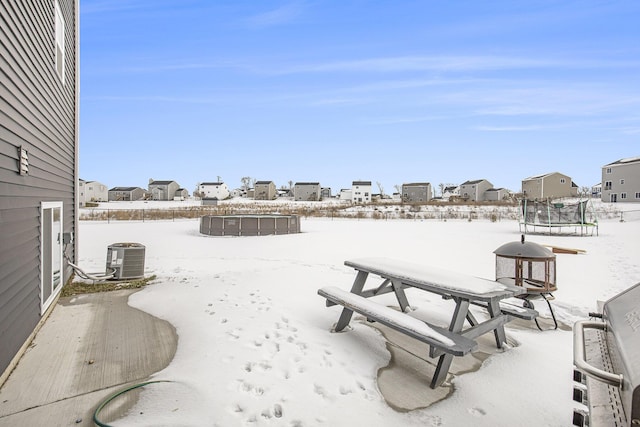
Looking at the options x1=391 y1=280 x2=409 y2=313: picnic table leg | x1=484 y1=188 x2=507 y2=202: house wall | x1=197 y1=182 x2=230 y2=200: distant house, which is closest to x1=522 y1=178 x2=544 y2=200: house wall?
x1=484 y1=188 x2=507 y2=202: house wall

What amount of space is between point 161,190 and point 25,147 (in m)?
77.6

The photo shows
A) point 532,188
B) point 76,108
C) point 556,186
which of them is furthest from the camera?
point 532,188

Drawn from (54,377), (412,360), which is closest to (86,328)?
(54,377)

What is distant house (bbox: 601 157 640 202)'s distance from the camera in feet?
128

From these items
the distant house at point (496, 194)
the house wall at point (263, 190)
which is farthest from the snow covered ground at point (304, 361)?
the house wall at point (263, 190)

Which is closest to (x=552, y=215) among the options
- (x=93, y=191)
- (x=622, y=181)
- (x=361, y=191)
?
(x=622, y=181)

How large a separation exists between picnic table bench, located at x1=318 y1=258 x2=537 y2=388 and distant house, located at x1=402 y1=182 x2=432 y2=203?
68.5 metres

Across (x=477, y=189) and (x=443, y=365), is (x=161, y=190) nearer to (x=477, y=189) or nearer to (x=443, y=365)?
(x=477, y=189)

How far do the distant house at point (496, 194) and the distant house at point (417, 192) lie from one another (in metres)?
10.6

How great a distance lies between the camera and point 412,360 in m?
3.68

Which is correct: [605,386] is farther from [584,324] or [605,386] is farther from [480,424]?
[480,424]

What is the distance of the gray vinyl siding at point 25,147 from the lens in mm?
3252

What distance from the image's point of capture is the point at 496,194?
219ft

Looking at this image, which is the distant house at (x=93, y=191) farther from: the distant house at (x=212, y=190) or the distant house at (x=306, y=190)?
the distant house at (x=306, y=190)
